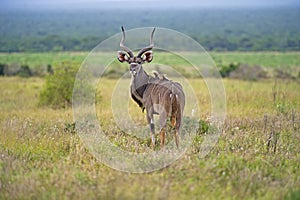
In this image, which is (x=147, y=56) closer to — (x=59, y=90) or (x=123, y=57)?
(x=123, y=57)

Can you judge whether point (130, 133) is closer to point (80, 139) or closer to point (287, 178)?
point (80, 139)

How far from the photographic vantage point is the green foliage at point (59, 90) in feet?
61.0

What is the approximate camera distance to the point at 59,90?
1894 centimetres

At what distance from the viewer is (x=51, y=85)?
1880cm

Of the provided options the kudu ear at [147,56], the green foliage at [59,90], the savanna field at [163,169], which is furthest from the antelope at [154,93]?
the green foliage at [59,90]

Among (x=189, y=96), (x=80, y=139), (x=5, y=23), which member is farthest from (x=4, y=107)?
(x=5, y=23)

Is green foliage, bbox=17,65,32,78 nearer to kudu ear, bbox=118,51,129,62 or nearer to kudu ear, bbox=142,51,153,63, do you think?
kudu ear, bbox=118,51,129,62

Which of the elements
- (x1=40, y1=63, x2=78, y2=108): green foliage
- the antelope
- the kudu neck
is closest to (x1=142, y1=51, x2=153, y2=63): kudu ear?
the antelope

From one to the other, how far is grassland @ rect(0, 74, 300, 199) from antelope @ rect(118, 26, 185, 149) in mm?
726

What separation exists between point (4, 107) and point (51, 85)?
2.06 m

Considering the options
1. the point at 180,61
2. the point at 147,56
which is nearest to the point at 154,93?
the point at 147,56

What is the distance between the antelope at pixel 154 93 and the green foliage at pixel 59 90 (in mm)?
8174

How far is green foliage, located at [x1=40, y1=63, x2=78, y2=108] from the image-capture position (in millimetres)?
18594

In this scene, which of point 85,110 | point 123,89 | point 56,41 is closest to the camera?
point 85,110
